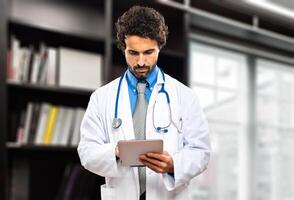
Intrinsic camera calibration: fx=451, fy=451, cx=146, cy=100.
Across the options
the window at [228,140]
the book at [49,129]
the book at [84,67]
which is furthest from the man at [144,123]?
the window at [228,140]

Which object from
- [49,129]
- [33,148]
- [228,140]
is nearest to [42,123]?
[49,129]

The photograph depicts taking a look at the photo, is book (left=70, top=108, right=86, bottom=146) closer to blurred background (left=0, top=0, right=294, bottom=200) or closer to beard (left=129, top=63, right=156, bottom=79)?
blurred background (left=0, top=0, right=294, bottom=200)

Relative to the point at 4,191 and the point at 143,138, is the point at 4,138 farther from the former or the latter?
the point at 143,138

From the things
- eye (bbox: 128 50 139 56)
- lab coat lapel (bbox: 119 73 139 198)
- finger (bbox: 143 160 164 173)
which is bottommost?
finger (bbox: 143 160 164 173)

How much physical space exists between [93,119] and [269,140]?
4247 millimetres

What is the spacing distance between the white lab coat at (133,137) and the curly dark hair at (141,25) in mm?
56

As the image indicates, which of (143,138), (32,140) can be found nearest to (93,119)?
(143,138)

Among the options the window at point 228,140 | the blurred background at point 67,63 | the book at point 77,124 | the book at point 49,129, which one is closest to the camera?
the blurred background at point 67,63

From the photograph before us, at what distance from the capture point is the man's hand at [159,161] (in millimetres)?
500

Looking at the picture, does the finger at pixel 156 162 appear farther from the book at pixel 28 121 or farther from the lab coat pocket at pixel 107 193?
the book at pixel 28 121

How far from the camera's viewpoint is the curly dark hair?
1.68 ft

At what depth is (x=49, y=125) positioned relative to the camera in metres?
1.94

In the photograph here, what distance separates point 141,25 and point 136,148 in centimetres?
14

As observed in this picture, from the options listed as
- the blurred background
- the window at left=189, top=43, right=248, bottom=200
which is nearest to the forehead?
the blurred background
